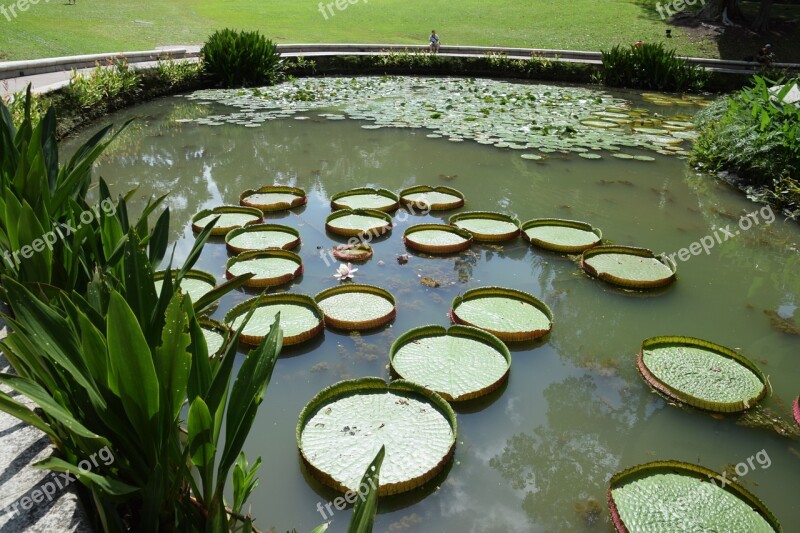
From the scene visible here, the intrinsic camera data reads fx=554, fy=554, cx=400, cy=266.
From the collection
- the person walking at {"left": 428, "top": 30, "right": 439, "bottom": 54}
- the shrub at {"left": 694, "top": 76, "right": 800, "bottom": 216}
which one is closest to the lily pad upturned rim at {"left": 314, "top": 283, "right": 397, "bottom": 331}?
the shrub at {"left": 694, "top": 76, "right": 800, "bottom": 216}

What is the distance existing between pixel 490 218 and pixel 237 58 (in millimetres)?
9494

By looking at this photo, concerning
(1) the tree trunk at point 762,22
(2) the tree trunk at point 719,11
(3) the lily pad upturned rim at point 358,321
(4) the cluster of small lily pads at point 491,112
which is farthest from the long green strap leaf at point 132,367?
(2) the tree trunk at point 719,11

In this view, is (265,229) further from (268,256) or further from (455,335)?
(455,335)

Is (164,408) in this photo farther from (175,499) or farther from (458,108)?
(458,108)

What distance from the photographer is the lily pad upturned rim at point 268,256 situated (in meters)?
4.28

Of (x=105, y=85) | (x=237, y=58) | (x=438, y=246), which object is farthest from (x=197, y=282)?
(x=237, y=58)

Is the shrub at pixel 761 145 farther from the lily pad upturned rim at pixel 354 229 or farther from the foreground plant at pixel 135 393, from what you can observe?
the foreground plant at pixel 135 393

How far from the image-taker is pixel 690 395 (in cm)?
312

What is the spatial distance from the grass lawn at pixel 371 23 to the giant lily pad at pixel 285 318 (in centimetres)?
1323

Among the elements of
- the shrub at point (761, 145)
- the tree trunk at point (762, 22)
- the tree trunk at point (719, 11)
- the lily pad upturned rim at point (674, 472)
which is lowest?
the lily pad upturned rim at point (674, 472)

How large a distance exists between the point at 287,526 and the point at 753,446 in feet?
7.85

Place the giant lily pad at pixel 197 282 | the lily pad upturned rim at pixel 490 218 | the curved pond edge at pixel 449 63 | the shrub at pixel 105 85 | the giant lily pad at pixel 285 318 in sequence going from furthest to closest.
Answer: the curved pond edge at pixel 449 63 < the shrub at pixel 105 85 < the lily pad upturned rim at pixel 490 218 < the giant lily pad at pixel 197 282 < the giant lily pad at pixel 285 318

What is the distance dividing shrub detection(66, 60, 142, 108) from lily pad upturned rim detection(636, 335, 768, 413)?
926cm

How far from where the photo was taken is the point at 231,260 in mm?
4559
